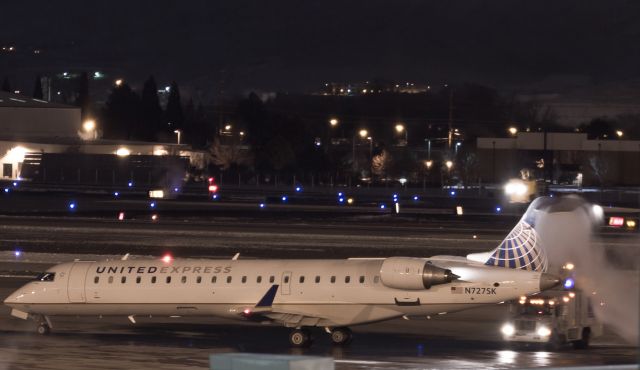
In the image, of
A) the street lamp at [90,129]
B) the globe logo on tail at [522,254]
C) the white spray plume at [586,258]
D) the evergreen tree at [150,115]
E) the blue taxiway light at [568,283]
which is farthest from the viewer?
the evergreen tree at [150,115]

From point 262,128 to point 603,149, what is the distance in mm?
47918

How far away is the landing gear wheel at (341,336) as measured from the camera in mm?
35531

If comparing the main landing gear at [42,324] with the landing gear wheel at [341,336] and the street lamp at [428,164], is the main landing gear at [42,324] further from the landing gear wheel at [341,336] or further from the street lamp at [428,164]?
the street lamp at [428,164]

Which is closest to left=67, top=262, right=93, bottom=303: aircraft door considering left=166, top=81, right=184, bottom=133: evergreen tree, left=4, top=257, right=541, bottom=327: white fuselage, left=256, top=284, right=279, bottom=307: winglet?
left=4, top=257, right=541, bottom=327: white fuselage

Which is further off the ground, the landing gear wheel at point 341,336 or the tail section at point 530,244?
the tail section at point 530,244

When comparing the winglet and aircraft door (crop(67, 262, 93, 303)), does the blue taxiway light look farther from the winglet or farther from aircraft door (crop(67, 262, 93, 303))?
aircraft door (crop(67, 262, 93, 303))

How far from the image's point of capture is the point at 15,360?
3169 centimetres

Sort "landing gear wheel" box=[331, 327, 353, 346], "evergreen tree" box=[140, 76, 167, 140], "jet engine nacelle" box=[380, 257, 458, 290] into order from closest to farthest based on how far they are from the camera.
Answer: "jet engine nacelle" box=[380, 257, 458, 290] < "landing gear wheel" box=[331, 327, 353, 346] < "evergreen tree" box=[140, 76, 167, 140]

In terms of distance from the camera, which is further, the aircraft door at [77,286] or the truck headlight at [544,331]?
the aircraft door at [77,286]

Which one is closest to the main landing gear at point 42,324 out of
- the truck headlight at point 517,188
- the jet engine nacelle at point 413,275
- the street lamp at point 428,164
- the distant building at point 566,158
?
the jet engine nacelle at point 413,275

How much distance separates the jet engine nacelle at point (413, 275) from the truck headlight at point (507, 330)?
3.99 m

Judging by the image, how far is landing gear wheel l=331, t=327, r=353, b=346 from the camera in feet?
117

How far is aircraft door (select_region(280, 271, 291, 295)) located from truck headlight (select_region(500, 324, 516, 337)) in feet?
23.9

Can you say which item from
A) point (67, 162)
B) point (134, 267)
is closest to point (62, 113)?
point (67, 162)
